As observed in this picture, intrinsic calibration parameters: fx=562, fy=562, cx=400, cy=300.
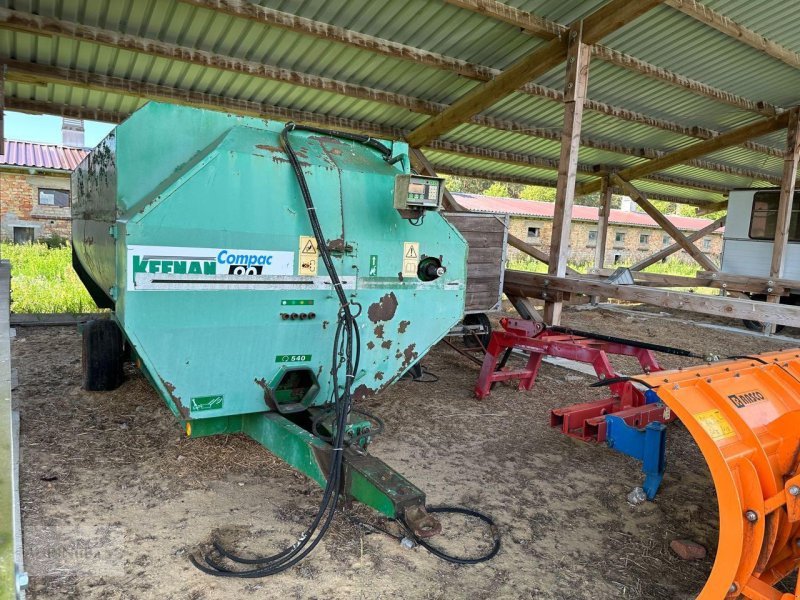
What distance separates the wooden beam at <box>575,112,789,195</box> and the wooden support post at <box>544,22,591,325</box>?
208 inches

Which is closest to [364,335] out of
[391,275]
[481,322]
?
[391,275]

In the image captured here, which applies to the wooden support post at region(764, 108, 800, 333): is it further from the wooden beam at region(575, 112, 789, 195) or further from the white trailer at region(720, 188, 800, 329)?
the white trailer at region(720, 188, 800, 329)

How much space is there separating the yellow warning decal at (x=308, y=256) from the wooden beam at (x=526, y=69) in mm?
4828

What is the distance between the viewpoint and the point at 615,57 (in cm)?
755

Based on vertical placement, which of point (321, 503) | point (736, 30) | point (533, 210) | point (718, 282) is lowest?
point (321, 503)

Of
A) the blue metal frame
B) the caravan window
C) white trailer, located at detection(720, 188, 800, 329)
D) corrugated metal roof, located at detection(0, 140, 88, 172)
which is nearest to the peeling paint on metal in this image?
the blue metal frame

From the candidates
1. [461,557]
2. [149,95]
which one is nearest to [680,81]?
[149,95]

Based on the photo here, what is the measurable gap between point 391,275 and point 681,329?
31.7 ft

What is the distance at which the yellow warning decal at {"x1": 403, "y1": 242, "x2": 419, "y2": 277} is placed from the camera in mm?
3947

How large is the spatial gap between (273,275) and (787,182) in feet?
35.6

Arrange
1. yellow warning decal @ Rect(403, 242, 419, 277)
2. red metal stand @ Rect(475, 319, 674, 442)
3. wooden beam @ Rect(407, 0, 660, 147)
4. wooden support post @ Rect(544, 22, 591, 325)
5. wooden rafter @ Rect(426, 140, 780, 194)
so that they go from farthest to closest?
wooden rafter @ Rect(426, 140, 780, 194) → wooden support post @ Rect(544, 22, 591, 325) → wooden beam @ Rect(407, 0, 660, 147) → red metal stand @ Rect(475, 319, 674, 442) → yellow warning decal @ Rect(403, 242, 419, 277)

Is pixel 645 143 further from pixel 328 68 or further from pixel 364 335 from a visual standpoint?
pixel 364 335

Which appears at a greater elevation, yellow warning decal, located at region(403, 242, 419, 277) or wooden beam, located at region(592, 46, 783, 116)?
wooden beam, located at region(592, 46, 783, 116)

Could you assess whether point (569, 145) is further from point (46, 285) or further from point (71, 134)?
point (71, 134)
